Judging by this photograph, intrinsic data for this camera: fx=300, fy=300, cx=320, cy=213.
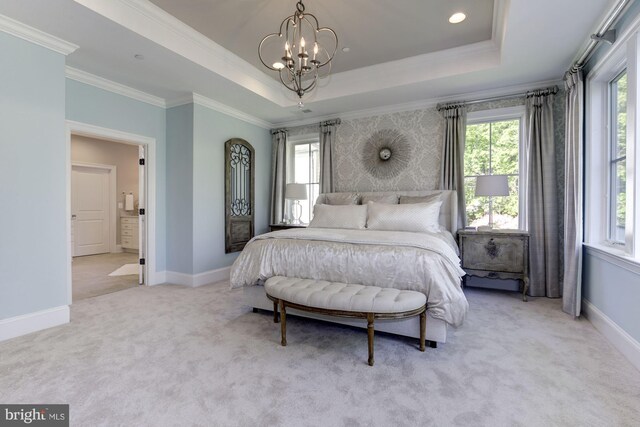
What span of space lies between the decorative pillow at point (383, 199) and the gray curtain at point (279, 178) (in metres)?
1.68

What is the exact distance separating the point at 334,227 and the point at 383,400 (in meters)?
2.43

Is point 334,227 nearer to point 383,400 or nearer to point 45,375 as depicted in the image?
point 383,400

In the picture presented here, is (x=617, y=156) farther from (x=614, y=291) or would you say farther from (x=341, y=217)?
(x=341, y=217)

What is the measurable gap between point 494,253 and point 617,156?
4.83 feet

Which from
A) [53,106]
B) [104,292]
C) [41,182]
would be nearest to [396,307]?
[41,182]

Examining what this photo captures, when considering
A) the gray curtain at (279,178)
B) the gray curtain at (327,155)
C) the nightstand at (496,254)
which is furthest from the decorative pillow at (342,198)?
the nightstand at (496,254)

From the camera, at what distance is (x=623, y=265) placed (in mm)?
2287

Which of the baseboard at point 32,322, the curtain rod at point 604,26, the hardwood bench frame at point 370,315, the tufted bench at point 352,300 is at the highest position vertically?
the curtain rod at point 604,26

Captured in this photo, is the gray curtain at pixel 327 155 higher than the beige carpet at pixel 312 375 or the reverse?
higher

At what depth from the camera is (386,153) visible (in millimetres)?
4734

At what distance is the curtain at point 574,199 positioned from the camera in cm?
298

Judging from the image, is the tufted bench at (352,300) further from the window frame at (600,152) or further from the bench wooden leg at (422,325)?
the window frame at (600,152)

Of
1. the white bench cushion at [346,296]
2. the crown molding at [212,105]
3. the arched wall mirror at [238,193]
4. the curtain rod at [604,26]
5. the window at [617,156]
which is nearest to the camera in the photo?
the white bench cushion at [346,296]

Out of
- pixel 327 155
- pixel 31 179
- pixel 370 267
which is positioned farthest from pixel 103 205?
pixel 370 267
